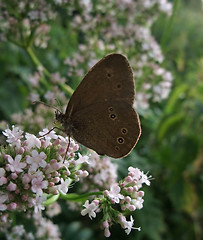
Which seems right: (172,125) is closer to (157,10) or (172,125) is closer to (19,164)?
(157,10)

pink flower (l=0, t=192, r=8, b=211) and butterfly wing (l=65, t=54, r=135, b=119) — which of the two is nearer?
pink flower (l=0, t=192, r=8, b=211)

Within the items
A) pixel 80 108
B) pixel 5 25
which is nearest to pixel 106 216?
pixel 80 108

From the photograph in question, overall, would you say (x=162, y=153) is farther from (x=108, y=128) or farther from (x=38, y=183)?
(x=38, y=183)

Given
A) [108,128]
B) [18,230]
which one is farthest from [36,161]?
[18,230]

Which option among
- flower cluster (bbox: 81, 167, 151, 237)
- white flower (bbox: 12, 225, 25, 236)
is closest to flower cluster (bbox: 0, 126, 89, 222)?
flower cluster (bbox: 81, 167, 151, 237)

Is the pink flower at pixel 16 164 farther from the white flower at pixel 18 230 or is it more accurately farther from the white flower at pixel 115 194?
the white flower at pixel 18 230

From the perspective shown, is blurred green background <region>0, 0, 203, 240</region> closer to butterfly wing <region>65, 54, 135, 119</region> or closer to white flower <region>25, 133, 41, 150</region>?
butterfly wing <region>65, 54, 135, 119</region>
